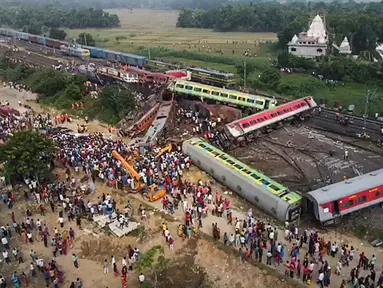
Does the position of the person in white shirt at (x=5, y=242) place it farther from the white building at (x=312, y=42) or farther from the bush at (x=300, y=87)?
the white building at (x=312, y=42)

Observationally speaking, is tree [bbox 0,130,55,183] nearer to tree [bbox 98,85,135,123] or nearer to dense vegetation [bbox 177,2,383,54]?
tree [bbox 98,85,135,123]

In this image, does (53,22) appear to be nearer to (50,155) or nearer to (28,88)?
(28,88)

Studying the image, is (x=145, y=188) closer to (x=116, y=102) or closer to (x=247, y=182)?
(x=247, y=182)

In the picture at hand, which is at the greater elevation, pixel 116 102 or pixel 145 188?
pixel 116 102

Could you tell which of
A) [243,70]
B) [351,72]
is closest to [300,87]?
[351,72]

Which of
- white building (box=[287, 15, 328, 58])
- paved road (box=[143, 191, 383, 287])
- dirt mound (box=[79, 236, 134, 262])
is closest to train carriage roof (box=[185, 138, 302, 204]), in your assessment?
paved road (box=[143, 191, 383, 287])

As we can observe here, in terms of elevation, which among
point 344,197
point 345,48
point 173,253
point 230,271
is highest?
point 345,48
